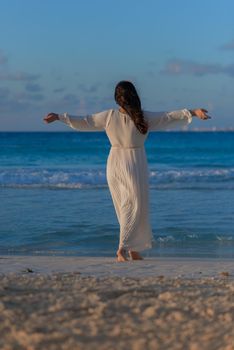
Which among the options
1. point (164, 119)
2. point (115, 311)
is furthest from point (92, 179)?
point (115, 311)

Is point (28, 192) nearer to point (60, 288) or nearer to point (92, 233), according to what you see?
point (92, 233)

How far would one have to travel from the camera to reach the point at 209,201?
15.2 metres

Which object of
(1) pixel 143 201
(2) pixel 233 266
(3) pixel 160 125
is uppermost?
(3) pixel 160 125

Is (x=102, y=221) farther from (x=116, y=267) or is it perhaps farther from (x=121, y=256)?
(x=116, y=267)

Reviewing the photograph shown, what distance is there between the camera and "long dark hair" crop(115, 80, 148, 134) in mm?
7574

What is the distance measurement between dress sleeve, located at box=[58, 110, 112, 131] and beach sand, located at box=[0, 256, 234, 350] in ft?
5.67

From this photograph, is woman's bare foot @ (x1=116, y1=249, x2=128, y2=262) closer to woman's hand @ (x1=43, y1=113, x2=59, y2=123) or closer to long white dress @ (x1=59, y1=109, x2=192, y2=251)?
long white dress @ (x1=59, y1=109, x2=192, y2=251)

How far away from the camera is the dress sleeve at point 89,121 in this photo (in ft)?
25.3

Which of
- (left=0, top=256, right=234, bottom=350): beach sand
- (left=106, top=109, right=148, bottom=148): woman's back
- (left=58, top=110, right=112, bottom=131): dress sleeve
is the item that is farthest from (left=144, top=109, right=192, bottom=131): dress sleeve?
(left=0, top=256, right=234, bottom=350): beach sand

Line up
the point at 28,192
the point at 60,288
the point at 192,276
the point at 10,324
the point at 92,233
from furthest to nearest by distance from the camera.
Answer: the point at 28,192 < the point at 92,233 < the point at 192,276 < the point at 60,288 < the point at 10,324

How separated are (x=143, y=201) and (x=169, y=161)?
31428mm

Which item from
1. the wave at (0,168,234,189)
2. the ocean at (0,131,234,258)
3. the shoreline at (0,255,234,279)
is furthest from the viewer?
the wave at (0,168,234,189)

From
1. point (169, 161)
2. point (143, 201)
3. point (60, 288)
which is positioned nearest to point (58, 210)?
point (143, 201)

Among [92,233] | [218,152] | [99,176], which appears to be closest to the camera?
[92,233]
